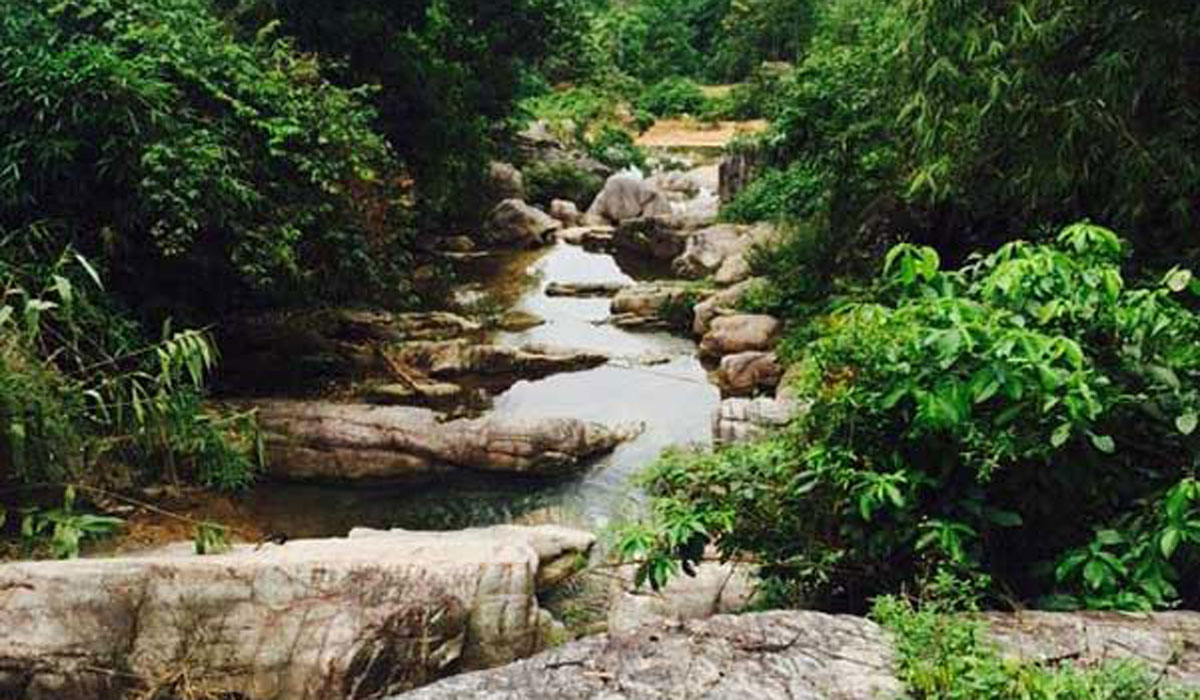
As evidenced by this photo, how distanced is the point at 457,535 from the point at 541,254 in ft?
33.1

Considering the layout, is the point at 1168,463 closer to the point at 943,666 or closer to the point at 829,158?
the point at 943,666

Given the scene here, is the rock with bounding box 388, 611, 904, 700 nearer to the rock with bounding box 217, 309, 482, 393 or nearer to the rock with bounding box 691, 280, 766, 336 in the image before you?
the rock with bounding box 217, 309, 482, 393

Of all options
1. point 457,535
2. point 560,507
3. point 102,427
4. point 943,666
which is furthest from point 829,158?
point 943,666

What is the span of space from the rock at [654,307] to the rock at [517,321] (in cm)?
96

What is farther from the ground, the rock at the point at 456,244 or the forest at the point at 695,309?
the forest at the point at 695,309

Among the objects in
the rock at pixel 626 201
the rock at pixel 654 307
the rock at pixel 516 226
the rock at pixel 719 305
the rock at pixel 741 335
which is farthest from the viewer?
the rock at pixel 626 201

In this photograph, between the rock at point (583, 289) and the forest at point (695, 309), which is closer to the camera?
the forest at point (695, 309)

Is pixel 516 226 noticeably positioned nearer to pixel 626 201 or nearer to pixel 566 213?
pixel 566 213

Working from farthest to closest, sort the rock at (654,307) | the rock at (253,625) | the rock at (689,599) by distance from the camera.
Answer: the rock at (654,307), the rock at (689,599), the rock at (253,625)

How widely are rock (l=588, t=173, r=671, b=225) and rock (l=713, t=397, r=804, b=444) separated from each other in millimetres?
9769

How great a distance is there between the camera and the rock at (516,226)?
15852 millimetres

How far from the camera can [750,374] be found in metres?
9.29

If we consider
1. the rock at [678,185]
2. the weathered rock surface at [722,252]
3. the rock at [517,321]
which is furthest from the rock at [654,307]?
the rock at [678,185]

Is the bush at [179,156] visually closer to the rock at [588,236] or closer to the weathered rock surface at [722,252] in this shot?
the weathered rock surface at [722,252]
